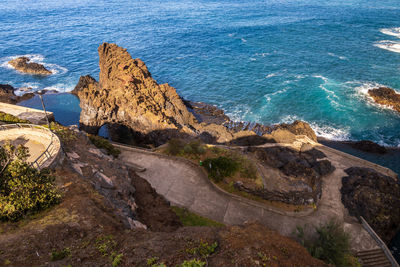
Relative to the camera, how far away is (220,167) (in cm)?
2636

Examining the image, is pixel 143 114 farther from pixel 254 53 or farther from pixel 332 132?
pixel 254 53

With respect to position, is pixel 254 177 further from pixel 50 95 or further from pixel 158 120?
pixel 50 95

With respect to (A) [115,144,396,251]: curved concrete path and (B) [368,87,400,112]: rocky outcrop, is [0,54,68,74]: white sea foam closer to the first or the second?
(A) [115,144,396,251]: curved concrete path

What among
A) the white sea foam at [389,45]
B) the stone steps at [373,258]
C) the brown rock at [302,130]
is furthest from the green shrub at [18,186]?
the white sea foam at [389,45]

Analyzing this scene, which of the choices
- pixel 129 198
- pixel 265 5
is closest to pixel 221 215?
pixel 129 198

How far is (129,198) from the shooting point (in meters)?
19.1

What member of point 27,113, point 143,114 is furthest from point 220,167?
point 27,113

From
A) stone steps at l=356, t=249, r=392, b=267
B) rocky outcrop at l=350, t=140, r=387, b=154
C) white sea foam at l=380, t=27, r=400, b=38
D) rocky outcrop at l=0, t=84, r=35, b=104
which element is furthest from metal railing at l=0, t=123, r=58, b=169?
white sea foam at l=380, t=27, r=400, b=38

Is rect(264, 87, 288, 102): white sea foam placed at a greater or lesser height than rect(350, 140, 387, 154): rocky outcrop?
greater

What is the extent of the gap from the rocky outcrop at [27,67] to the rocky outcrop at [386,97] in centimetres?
9251

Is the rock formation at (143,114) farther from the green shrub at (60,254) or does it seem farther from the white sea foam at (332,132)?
the green shrub at (60,254)

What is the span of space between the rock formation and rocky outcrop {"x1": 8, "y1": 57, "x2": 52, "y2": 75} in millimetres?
36271

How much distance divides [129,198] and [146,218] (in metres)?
2.16

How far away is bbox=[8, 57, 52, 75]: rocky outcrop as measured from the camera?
75.4 meters
